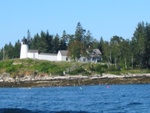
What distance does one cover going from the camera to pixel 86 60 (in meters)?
163

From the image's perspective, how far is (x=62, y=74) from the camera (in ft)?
445

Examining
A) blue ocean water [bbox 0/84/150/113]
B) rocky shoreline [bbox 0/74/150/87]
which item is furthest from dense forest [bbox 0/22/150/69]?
blue ocean water [bbox 0/84/150/113]

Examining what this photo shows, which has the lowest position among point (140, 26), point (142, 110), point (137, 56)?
point (142, 110)

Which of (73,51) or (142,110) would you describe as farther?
(73,51)

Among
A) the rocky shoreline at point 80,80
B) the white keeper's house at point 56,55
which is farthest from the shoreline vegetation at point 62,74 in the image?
the white keeper's house at point 56,55

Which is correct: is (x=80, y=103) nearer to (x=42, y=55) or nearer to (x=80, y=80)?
(x=80, y=80)

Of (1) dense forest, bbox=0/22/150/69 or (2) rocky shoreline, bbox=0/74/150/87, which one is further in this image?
(1) dense forest, bbox=0/22/150/69

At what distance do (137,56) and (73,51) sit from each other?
21325mm

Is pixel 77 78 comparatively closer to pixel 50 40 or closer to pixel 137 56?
pixel 137 56

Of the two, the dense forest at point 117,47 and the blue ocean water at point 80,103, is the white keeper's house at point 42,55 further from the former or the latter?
the blue ocean water at point 80,103

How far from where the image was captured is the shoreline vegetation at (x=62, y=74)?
122 meters

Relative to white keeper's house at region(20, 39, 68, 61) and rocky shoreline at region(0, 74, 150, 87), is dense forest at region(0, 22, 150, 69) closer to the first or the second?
white keeper's house at region(20, 39, 68, 61)

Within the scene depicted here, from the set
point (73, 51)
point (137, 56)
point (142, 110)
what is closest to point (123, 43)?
point (137, 56)

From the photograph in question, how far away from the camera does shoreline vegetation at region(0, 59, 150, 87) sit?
4803 inches
